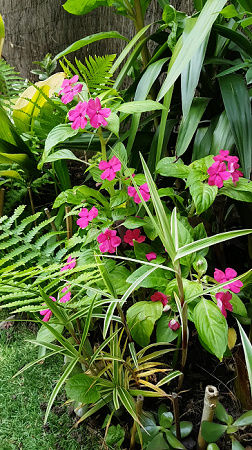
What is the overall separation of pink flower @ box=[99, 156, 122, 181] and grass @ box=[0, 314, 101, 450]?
43 centimetres

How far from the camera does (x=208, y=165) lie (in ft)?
3.18

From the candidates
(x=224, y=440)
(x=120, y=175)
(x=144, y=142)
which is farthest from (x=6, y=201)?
(x=224, y=440)

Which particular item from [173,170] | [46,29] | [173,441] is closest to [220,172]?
[173,170]

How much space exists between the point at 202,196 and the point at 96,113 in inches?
12.6

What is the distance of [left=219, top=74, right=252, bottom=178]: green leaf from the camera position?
1040mm

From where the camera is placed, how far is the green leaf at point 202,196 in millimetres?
887

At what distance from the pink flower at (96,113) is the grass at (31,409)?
533 millimetres

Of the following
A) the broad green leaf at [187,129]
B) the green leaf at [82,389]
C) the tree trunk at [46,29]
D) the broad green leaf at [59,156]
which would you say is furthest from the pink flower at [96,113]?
the tree trunk at [46,29]

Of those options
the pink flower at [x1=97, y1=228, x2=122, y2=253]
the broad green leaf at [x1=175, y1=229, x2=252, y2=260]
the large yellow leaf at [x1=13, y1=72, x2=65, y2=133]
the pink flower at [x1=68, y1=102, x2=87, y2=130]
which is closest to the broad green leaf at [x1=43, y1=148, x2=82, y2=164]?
the pink flower at [x1=68, y1=102, x2=87, y2=130]

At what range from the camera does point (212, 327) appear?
0.77 meters

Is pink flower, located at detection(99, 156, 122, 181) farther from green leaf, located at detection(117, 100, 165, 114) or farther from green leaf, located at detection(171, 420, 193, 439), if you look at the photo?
green leaf, located at detection(171, 420, 193, 439)

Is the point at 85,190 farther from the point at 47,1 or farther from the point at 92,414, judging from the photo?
the point at 47,1

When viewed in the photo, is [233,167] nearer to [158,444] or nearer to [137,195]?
[137,195]

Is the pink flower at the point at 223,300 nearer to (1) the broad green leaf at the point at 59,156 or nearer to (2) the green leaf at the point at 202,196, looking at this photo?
(2) the green leaf at the point at 202,196
